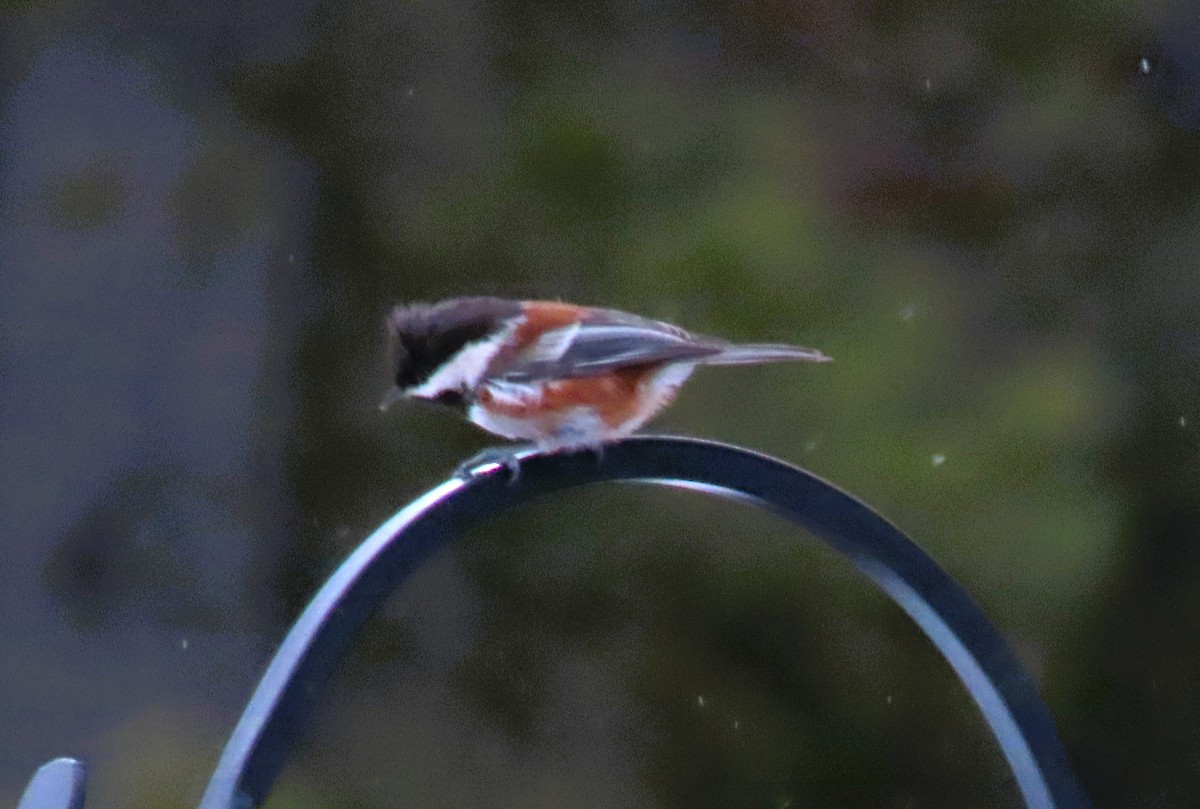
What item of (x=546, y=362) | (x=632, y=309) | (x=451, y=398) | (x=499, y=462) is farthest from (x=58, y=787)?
(x=632, y=309)

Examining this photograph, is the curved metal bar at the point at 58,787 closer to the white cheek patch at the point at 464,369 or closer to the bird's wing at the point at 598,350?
the white cheek patch at the point at 464,369

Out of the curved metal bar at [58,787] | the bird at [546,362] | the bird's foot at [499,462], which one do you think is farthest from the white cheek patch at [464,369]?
the curved metal bar at [58,787]

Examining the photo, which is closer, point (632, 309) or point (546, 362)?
point (546, 362)

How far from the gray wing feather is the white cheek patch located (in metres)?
0.03

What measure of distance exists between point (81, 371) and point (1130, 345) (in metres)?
2.07

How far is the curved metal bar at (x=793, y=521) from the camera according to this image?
1.04 meters

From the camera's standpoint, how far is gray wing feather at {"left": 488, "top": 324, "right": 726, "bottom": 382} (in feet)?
5.46

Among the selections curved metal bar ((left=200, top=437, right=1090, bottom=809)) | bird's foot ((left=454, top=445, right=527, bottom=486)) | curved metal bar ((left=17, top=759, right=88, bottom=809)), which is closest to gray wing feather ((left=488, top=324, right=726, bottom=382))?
bird's foot ((left=454, top=445, right=527, bottom=486))

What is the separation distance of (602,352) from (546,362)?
0.23 feet

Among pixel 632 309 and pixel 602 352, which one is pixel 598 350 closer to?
pixel 602 352

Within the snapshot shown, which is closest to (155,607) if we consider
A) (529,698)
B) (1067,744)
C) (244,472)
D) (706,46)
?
(244,472)

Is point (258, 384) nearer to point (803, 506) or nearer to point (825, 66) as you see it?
point (825, 66)

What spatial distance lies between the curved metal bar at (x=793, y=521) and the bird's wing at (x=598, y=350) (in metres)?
0.42

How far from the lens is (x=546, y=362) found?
1.70 m
